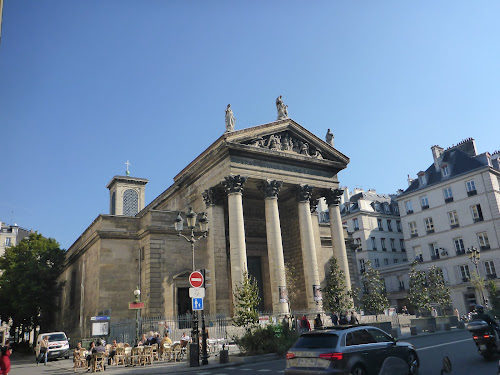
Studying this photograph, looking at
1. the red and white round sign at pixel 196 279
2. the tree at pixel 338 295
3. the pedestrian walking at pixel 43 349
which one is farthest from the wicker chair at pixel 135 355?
the tree at pixel 338 295

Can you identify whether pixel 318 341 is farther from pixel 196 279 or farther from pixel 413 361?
pixel 196 279

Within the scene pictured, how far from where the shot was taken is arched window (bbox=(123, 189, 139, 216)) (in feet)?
152

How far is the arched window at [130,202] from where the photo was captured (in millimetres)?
46438

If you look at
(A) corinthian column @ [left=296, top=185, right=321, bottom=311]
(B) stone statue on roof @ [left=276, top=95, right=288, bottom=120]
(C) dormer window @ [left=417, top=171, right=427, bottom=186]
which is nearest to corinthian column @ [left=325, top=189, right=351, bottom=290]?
Answer: (A) corinthian column @ [left=296, top=185, right=321, bottom=311]

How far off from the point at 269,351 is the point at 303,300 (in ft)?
47.3

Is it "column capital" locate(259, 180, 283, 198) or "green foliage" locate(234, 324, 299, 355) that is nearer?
"green foliage" locate(234, 324, 299, 355)

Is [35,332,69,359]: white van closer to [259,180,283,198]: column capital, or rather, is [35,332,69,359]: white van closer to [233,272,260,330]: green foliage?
[233,272,260,330]: green foliage

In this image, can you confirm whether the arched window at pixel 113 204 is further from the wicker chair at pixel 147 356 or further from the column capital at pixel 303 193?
the wicker chair at pixel 147 356

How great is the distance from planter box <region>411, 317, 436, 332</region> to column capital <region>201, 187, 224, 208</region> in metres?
15.3

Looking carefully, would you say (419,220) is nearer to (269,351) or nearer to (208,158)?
(208,158)

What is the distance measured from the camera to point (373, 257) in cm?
5356

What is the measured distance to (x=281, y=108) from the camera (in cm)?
3122

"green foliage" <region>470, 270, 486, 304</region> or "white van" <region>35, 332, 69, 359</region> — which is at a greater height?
"green foliage" <region>470, 270, 486, 304</region>

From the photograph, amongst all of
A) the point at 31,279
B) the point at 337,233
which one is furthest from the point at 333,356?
the point at 31,279
